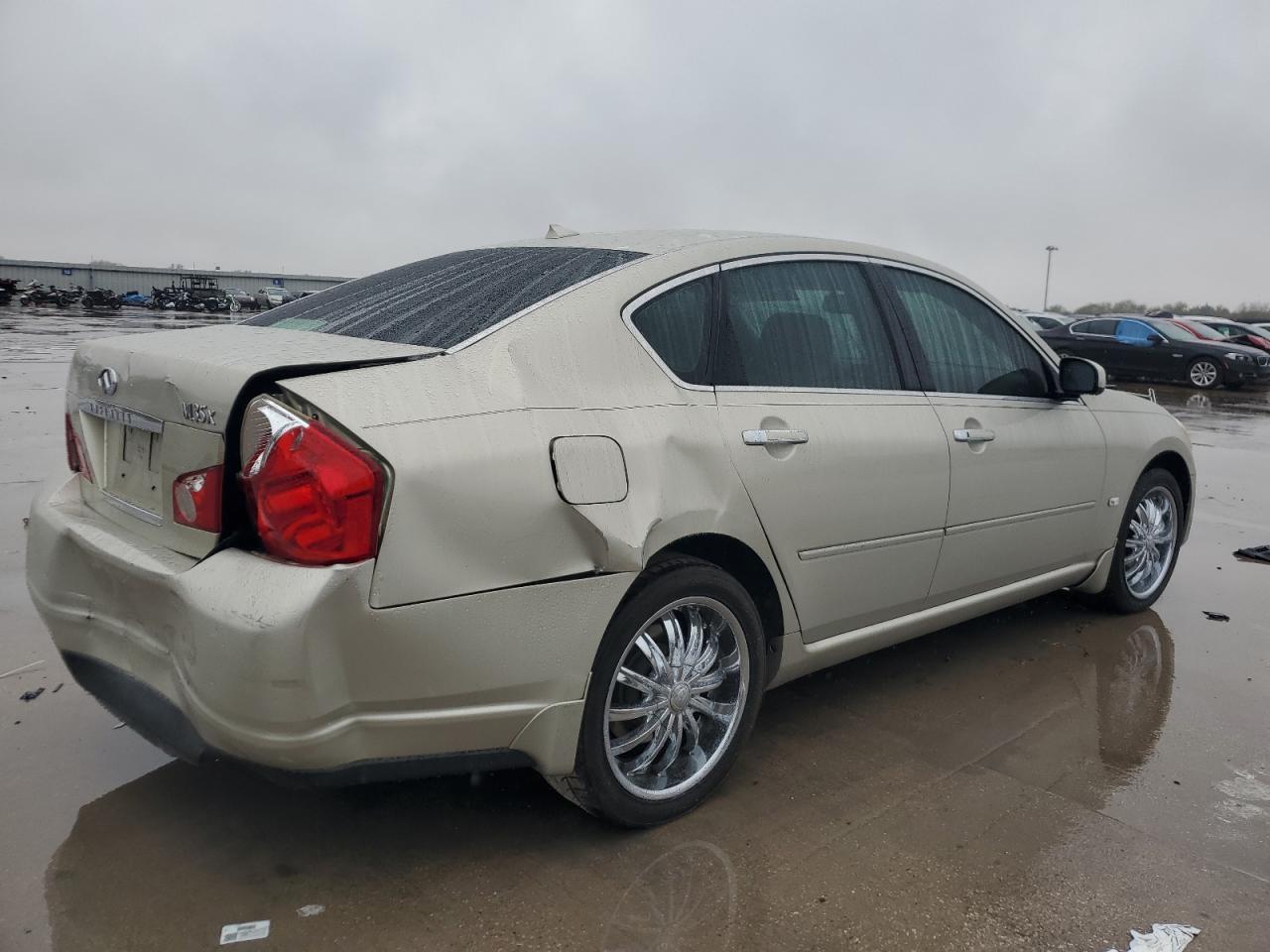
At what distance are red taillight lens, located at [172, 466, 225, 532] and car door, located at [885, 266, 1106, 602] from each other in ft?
7.82

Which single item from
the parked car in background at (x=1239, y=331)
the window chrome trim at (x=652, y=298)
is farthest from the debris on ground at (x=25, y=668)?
the parked car in background at (x=1239, y=331)

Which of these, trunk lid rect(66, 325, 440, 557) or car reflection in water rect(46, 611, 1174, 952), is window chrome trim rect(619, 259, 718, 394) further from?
car reflection in water rect(46, 611, 1174, 952)

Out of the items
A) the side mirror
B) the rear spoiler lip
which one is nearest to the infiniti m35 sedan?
the rear spoiler lip

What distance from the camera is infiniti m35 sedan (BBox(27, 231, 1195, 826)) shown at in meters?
2.19

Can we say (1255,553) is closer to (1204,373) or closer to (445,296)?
(445,296)

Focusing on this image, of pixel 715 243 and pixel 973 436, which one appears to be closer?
pixel 715 243

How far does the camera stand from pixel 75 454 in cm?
293

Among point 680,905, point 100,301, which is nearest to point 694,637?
point 680,905

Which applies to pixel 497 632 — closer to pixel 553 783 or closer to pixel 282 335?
pixel 553 783

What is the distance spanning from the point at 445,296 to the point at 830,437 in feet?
4.00

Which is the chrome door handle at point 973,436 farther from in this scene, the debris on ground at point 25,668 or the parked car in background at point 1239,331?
the parked car in background at point 1239,331

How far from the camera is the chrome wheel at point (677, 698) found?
2.70 meters

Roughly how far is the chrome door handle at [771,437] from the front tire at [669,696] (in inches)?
15.0

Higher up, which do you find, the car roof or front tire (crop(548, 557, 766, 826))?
the car roof
